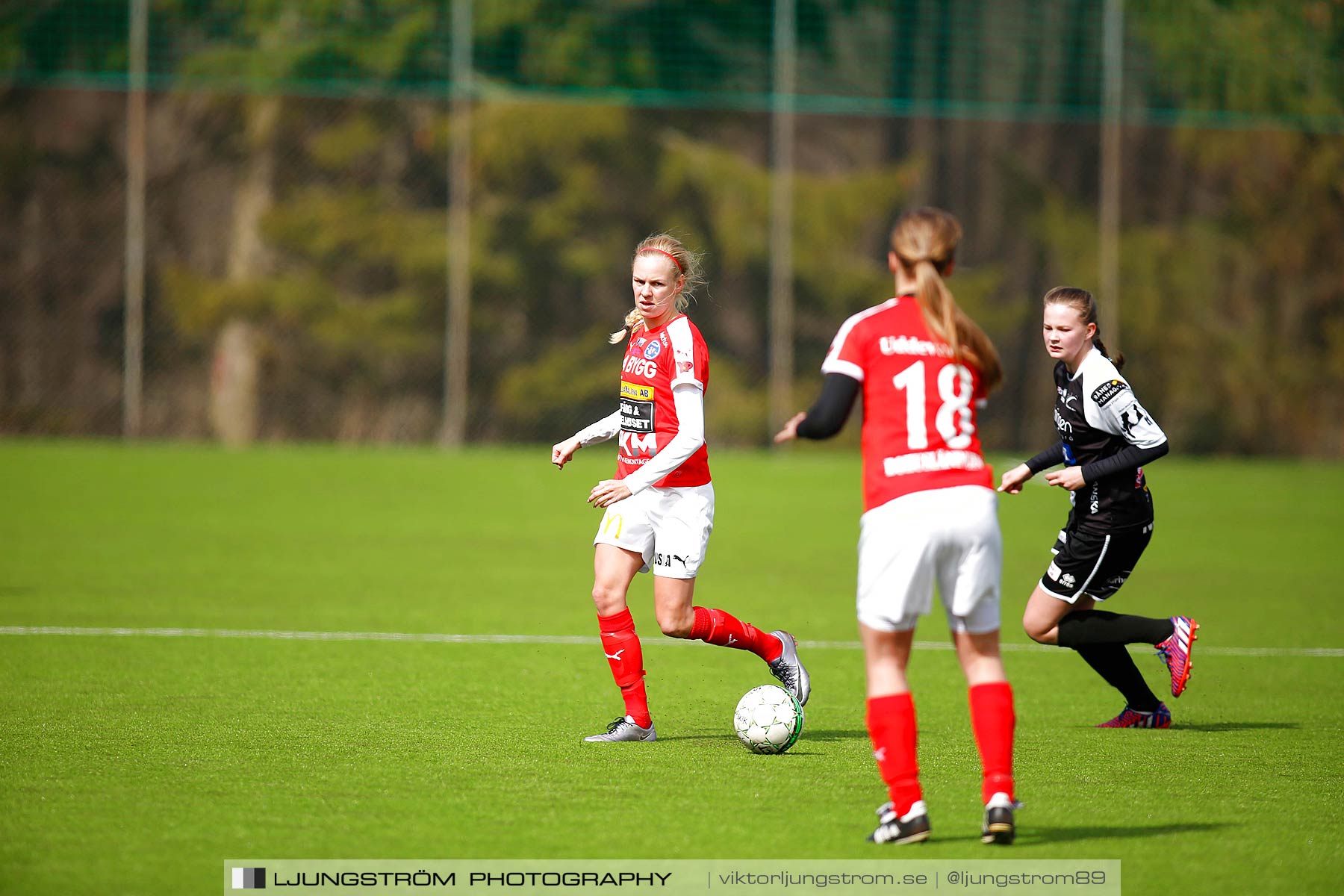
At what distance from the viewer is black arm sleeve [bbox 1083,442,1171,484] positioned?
5.71 m

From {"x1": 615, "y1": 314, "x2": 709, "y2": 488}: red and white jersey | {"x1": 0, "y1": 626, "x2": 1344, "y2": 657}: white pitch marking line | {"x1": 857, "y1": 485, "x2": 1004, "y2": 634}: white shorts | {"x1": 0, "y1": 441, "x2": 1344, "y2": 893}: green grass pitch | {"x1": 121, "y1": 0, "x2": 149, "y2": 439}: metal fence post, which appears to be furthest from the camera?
{"x1": 121, "y1": 0, "x2": 149, "y2": 439}: metal fence post

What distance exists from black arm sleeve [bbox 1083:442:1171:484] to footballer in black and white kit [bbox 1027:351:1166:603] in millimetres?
90

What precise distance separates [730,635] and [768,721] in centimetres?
50

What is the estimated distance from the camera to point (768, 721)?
5.54 m

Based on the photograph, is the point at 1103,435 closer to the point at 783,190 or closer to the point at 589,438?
the point at 589,438

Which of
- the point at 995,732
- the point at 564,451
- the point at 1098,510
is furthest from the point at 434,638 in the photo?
the point at 995,732

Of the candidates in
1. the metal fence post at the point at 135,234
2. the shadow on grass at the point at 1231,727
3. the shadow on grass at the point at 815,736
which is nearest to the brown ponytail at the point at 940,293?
the shadow on grass at the point at 815,736

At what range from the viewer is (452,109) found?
20625 mm

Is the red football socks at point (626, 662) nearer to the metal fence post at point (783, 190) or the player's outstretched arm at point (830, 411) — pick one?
the player's outstretched arm at point (830, 411)

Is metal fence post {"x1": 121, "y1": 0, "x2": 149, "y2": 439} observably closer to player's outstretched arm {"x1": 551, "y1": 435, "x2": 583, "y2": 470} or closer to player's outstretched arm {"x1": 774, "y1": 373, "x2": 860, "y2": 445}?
player's outstretched arm {"x1": 551, "y1": 435, "x2": 583, "y2": 470}

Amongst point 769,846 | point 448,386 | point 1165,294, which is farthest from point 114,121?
point 769,846

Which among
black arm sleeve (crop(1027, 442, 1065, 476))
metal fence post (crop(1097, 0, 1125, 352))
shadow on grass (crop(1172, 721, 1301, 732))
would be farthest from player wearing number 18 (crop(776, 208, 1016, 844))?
metal fence post (crop(1097, 0, 1125, 352))

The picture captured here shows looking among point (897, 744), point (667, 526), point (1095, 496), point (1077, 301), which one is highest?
point (1077, 301)

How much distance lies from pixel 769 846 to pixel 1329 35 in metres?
20.0
